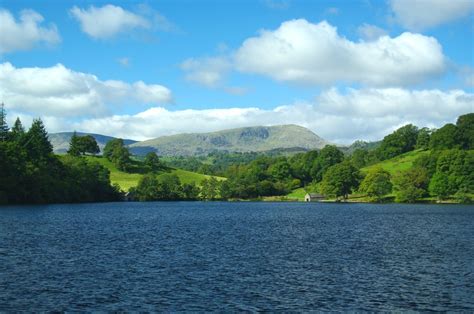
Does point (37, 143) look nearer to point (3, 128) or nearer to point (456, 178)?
point (3, 128)

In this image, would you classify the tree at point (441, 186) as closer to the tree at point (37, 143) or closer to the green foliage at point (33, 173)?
the green foliage at point (33, 173)

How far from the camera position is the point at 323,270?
163 ft

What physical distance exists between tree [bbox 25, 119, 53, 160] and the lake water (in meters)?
106

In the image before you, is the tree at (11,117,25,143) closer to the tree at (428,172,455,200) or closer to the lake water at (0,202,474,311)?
the lake water at (0,202,474,311)

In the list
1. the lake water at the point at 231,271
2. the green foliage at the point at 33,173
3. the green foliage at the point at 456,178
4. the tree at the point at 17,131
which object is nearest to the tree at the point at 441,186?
the green foliage at the point at 456,178

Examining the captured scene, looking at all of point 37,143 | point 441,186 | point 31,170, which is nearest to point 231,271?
point 31,170

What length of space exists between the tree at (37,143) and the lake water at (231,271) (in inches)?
4187

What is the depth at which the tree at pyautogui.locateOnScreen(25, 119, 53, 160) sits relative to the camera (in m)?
182

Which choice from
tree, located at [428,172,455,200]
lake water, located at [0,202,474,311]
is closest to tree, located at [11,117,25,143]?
lake water, located at [0,202,474,311]

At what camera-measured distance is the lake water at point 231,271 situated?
120 ft

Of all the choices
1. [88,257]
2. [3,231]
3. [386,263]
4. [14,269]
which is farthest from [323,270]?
[3,231]

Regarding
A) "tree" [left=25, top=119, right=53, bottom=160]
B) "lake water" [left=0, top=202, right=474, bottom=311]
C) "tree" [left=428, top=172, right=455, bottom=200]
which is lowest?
"lake water" [left=0, top=202, right=474, bottom=311]

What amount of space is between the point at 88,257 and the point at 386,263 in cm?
3245

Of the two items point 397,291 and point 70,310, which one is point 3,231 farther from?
point 397,291
